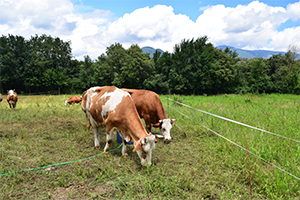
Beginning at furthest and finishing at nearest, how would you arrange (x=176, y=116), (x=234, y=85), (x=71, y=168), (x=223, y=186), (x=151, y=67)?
(x=234, y=85)
(x=151, y=67)
(x=176, y=116)
(x=71, y=168)
(x=223, y=186)

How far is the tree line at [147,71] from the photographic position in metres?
32.7

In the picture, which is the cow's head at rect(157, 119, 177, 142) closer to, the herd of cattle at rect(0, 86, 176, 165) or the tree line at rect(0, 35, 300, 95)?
the herd of cattle at rect(0, 86, 176, 165)

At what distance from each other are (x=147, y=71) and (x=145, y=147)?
31180mm

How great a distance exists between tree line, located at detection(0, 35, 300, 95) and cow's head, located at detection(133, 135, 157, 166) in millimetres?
28332

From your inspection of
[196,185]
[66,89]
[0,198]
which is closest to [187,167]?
[196,185]

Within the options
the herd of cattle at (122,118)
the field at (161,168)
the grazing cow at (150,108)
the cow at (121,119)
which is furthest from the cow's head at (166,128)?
the cow at (121,119)

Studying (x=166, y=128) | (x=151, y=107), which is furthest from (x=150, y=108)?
(x=166, y=128)

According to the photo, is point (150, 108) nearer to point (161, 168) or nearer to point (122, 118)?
point (122, 118)

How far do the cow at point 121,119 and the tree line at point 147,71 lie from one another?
1059 inches

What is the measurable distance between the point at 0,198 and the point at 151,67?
32.3 meters

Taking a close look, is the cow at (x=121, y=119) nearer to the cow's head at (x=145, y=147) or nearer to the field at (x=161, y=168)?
the cow's head at (x=145, y=147)

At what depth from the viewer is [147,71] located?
113ft

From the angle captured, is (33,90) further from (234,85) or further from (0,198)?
(234,85)

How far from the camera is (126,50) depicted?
112 ft
